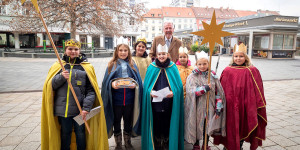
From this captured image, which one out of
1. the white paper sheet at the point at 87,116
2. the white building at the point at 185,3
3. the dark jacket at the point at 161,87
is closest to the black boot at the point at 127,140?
the dark jacket at the point at 161,87

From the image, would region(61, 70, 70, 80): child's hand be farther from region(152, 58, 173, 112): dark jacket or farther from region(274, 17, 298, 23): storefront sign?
region(274, 17, 298, 23): storefront sign

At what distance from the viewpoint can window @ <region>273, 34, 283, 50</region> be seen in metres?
22.8

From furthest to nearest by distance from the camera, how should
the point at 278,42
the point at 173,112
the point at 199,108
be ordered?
the point at 278,42 < the point at 199,108 < the point at 173,112

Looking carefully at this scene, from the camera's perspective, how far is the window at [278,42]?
22.8 m

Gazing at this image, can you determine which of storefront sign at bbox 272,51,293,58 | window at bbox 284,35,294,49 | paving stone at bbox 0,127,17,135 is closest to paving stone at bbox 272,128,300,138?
paving stone at bbox 0,127,17,135

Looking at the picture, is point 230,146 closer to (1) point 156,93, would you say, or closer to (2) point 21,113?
(1) point 156,93

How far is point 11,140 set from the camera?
374cm

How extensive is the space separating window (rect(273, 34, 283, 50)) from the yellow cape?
84.4 ft

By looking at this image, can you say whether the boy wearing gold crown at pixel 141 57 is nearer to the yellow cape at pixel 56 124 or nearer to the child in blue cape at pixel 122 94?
the child in blue cape at pixel 122 94

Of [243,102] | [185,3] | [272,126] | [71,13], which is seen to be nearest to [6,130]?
[243,102]

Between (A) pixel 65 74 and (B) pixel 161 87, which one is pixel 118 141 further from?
(A) pixel 65 74

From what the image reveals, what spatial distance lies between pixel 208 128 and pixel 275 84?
784 cm

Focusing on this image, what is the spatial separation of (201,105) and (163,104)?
0.62 meters

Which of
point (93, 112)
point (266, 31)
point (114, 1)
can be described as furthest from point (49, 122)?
point (266, 31)
